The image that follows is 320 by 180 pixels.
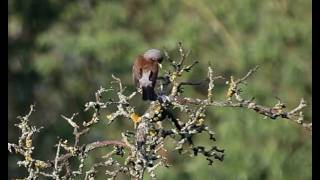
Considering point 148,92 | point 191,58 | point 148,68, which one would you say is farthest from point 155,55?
point 191,58

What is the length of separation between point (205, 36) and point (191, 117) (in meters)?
6.22

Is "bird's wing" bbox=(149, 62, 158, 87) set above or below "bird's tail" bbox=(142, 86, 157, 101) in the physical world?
above

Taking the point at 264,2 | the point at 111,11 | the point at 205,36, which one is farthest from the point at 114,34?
the point at 264,2

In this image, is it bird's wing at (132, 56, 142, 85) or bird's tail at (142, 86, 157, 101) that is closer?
bird's tail at (142, 86, 157, 101)

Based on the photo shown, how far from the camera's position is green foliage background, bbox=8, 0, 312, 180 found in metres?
8.21

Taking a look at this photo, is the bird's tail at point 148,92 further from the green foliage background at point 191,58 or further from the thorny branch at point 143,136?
the green foliage background at point 191,58

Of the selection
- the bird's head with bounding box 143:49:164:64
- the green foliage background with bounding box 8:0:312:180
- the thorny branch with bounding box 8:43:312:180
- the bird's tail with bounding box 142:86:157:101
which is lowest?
the thorny branch with bounding box 8:43:312:180

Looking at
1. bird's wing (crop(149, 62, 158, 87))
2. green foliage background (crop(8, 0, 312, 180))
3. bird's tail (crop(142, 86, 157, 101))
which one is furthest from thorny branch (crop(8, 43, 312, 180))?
green foliage background (crop(8, 0, 312, 180))

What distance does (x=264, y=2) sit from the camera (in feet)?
27.9

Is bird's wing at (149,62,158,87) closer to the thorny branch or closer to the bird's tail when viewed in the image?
the bird's tail

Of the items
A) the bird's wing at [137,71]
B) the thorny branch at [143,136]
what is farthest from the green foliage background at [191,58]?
the thorny branch at [143,136]

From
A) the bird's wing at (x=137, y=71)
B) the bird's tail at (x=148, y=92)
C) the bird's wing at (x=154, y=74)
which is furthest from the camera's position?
the bird's wing at (x=137, y=71)

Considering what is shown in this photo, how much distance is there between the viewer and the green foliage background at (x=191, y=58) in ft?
26.9

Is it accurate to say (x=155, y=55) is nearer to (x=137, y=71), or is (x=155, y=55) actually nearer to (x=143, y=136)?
(x=137, y=71)
